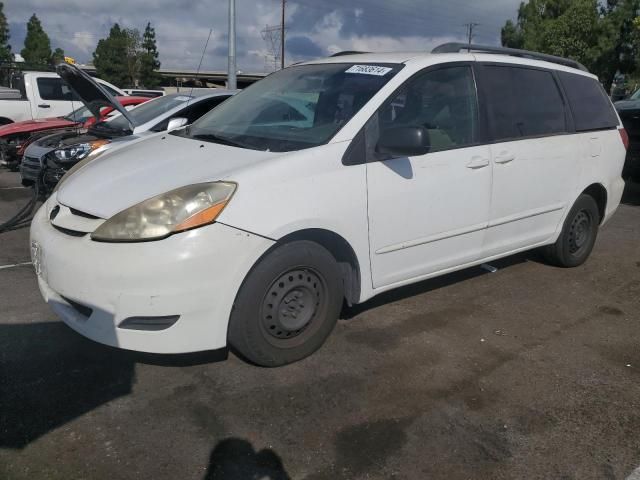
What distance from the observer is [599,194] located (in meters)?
5.16

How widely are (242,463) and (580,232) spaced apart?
3.91m

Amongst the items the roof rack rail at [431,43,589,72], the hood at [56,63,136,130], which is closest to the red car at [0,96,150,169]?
the hood at [56,63,136,130]

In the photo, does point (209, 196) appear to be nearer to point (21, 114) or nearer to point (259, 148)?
point (259, 148)

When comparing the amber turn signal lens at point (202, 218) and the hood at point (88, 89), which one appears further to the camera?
the hood at point (88, 89)

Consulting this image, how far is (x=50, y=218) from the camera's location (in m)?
3.28

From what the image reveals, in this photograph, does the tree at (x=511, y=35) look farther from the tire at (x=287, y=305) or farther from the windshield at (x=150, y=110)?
the tire at (x=287, y=305)

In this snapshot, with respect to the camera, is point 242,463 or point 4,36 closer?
point 242,463

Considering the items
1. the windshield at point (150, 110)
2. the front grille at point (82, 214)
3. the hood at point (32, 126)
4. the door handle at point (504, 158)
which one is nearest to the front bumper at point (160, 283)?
the front grille at point (82, 214)

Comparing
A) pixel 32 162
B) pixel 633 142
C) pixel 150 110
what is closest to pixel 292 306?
pixel 150 110

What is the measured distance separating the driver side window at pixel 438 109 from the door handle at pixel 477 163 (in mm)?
122

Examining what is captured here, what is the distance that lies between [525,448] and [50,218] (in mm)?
2759

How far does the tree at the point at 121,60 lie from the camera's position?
56688 millimetres

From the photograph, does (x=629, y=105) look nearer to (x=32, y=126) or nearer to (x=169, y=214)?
(x=169, y=214)

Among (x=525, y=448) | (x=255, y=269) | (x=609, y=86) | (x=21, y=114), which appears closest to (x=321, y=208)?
(x=255, y=269)
